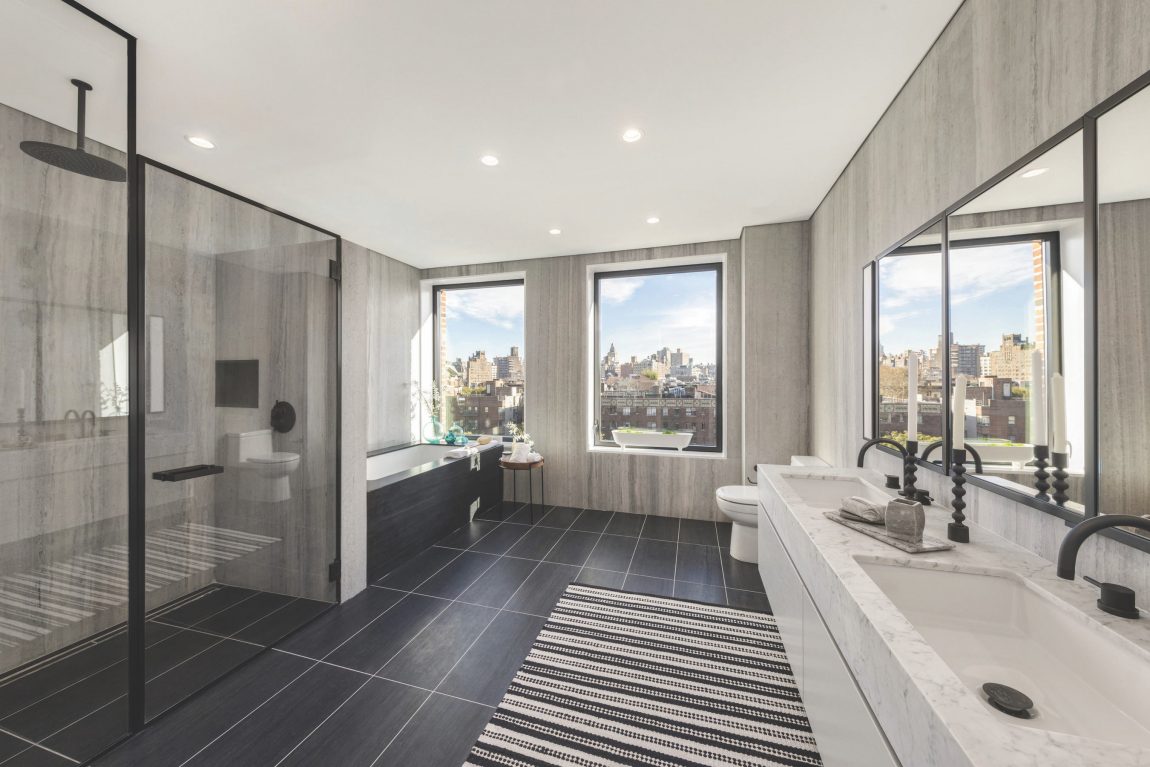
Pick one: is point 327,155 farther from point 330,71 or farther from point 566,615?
point 566,615

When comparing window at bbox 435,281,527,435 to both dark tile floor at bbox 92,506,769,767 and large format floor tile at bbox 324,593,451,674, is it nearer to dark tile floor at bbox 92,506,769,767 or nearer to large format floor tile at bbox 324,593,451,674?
dark tile floor at bbox 92,506,769,767

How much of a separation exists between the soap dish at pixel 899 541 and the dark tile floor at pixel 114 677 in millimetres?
2678

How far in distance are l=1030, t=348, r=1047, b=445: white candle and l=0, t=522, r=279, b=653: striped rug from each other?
117 inches

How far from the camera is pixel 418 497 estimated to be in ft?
10.6

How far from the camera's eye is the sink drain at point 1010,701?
29.8 inches

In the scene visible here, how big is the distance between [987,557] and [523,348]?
3939 mm

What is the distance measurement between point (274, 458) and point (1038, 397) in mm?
2986

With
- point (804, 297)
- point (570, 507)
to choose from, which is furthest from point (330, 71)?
point (570, 507)

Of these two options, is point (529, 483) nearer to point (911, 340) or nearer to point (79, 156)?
point (911, 340)

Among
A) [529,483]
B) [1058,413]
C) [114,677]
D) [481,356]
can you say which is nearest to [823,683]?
[1058,413]

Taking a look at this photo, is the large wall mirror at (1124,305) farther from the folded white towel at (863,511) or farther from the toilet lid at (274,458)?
the toilet lid at (274,458)

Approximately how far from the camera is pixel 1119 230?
923 millimetres

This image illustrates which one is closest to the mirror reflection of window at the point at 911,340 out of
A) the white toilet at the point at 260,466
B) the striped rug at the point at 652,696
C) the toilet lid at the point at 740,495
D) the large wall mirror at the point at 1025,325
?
the large wall mirror at the point at 1025,325

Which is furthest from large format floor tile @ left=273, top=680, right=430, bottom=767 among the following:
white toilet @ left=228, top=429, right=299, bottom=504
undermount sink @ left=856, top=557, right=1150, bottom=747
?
undermount sink @ left=856, top=557, right=1150, bottom=747
